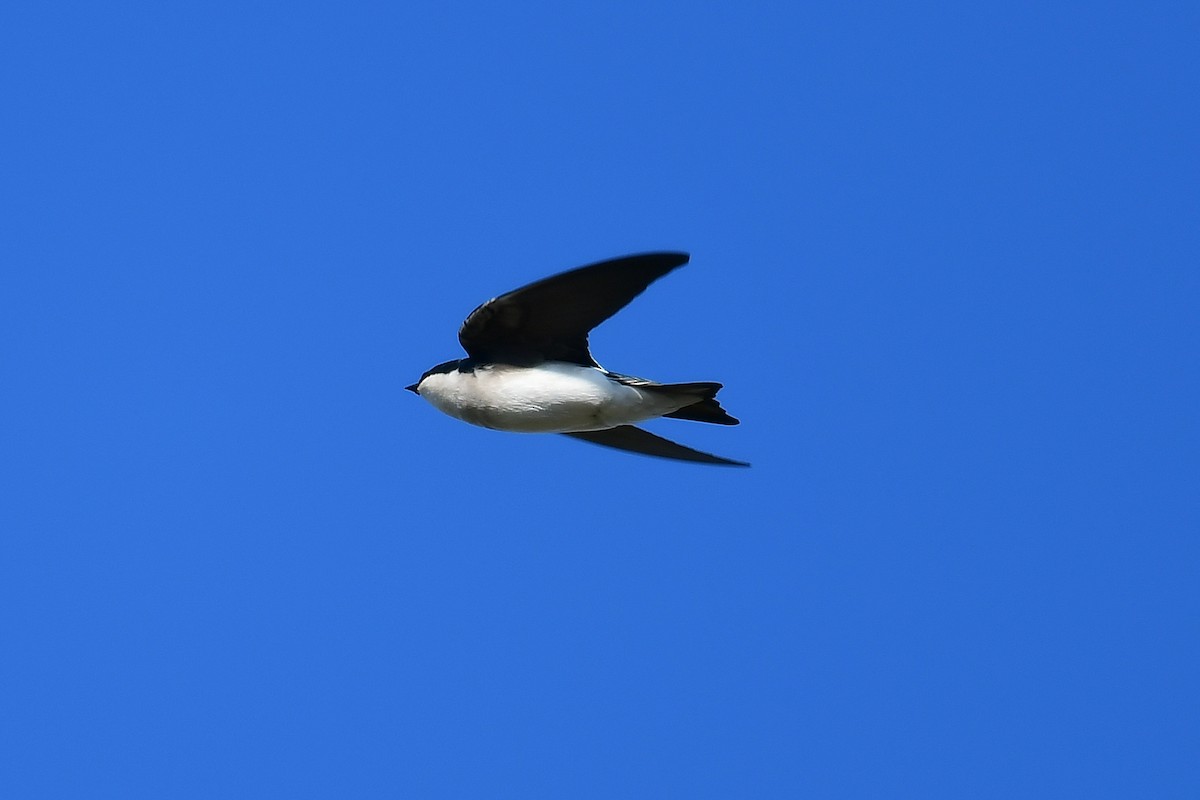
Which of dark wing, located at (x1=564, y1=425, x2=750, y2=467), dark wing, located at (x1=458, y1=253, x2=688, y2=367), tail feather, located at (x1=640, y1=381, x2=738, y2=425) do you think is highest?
dark wing, located at (x1=458, y1=253, x2=688, y2=367)

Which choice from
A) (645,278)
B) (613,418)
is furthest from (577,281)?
(613,418)

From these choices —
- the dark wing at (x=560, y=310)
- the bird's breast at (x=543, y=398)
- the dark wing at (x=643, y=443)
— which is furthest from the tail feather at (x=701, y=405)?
the dark wing at (x=643, y=443)

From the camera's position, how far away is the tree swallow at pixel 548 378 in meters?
9.00

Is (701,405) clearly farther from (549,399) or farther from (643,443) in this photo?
(643,443)

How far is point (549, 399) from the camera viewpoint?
9406mm

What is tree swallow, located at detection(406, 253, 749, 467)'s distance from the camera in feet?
29.5

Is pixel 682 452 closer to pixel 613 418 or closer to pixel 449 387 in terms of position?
pixel 613 418

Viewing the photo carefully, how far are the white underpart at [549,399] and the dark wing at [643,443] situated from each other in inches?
27.1

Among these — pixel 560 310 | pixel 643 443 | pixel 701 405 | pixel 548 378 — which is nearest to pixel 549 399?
pixel 548 378

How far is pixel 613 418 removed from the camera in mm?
9453

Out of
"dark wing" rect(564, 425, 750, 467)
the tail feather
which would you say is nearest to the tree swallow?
the tail feather

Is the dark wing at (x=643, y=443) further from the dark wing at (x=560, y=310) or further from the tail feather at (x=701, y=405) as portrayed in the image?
the dark wing at (x=560, y=310)

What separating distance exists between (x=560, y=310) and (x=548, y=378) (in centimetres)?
55

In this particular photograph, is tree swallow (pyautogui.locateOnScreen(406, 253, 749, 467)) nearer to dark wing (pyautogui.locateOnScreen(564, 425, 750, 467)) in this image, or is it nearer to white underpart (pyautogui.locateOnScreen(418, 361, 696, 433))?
white underpart (pyautogui.locateOnScreen(418, 361, 696, 433))
